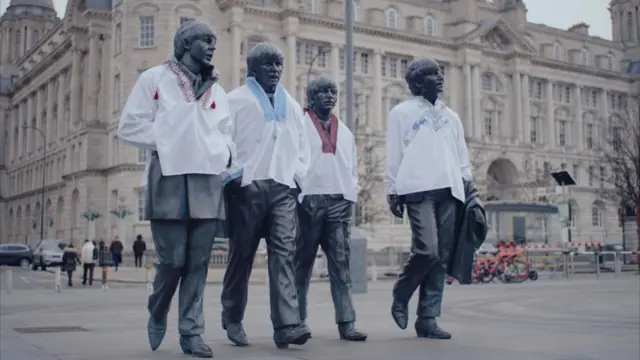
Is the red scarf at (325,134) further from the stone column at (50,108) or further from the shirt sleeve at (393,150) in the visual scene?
the stone column at (50,108)

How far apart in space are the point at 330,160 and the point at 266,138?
1043mm

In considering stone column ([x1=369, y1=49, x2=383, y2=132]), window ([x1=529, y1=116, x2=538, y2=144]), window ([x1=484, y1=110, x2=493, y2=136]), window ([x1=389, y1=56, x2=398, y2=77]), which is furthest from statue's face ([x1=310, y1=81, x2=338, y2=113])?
window ([x1=529, y1=116, x2=538, y2=144])

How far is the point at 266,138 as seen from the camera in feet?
21.3

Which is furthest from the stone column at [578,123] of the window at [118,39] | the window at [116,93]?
the window at [118,39]

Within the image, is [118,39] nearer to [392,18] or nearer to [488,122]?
[392,18]

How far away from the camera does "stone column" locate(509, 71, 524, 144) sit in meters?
71.2

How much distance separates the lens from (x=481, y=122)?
2726 inches

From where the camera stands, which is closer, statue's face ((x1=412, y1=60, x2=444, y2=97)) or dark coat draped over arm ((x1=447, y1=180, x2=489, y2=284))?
dark coat draped over arm ((x1=447, y1=180, x2=489, y2=284))

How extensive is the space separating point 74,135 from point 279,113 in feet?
198

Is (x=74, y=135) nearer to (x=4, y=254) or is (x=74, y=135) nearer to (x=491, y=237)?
(x=4, y=254)

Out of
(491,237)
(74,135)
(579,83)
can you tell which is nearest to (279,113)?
(491,237)

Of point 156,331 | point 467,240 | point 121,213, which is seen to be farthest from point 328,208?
point 121,213

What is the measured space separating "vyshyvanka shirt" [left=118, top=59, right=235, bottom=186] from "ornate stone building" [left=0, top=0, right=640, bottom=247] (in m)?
48.0

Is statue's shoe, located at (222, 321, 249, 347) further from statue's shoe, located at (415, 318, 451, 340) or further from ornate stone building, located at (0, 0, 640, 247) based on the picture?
ornate stone building, located at (0, 0, 640, 247)
